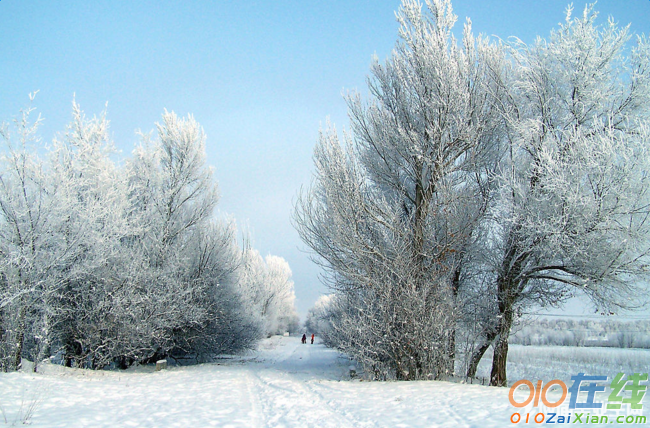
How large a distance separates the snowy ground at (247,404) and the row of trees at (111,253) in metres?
1.95

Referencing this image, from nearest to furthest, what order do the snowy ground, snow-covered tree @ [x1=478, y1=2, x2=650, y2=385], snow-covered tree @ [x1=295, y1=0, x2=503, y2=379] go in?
1. the snowy ground
2. snow-covered tree @ [x1=478, y1=2, x2=650, y2=385]
3. snow-covered tree @ [x1=295, y1=0, x2=503, y2=379]

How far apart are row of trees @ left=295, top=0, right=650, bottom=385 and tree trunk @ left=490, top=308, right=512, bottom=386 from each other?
0.04m

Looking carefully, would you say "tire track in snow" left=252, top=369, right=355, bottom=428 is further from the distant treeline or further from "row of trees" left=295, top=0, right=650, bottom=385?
the distant treeline

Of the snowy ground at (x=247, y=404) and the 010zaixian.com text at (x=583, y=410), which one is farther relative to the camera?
the snowy ground at (x=247, y=404)

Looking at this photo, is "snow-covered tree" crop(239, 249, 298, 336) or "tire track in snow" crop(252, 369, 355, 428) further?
"snow-covered tree" crop(239, 249, 298, 336)

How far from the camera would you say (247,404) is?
21.7 ft

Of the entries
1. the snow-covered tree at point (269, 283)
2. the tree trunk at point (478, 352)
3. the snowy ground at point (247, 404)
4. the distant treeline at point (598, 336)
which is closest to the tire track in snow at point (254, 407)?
the snowy ground at point (247, 404)

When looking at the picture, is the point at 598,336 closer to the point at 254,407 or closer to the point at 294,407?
the point at 294,407

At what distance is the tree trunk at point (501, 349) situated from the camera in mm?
10039

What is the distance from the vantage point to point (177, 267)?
44.6 feet

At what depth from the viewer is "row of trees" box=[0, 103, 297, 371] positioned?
8.73m

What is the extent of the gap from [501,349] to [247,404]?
22.9ft

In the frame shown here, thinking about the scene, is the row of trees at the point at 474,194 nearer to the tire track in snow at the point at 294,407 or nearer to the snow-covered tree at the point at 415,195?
the snow-covered tree at the point at 415,195

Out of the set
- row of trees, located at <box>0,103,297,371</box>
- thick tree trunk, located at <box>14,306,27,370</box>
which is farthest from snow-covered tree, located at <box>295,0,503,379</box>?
thick tree trunk, located at <box>14,306,27,370</box>
